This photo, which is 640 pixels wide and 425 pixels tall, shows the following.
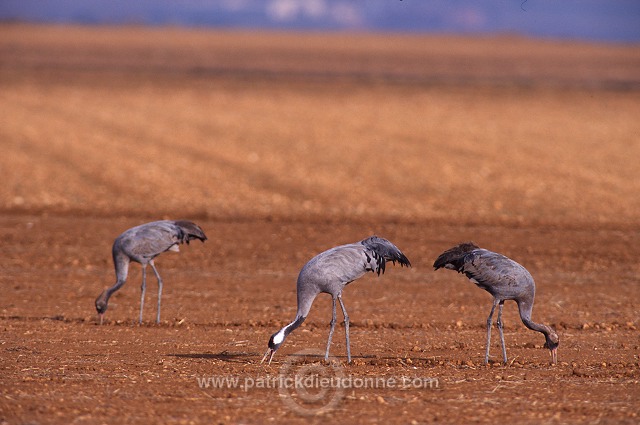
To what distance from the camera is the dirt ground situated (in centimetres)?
922

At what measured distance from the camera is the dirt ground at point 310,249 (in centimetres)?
922

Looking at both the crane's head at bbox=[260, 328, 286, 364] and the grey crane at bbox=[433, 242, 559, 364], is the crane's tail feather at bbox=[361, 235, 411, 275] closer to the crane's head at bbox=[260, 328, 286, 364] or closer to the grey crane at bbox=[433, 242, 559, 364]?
the grey crane at bbox=[433, 242, 559, 364]

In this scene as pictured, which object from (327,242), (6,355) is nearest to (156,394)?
(6,355)

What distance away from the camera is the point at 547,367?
1027 cm

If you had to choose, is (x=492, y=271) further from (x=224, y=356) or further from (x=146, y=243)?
(x=146, y=243)

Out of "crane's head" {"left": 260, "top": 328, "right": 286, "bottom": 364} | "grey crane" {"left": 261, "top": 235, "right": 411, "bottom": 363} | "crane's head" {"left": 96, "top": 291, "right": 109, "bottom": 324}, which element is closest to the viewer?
"crane's head" {"left": 260, "top": 328, "right": 286, "bottom": 364}

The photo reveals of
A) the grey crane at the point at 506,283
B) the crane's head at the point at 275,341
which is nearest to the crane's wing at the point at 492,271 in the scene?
the grey crane at the point at 506,283

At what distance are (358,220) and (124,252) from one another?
7.86m

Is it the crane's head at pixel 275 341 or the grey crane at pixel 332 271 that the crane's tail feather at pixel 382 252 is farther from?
the crane's head at pixel 275 341

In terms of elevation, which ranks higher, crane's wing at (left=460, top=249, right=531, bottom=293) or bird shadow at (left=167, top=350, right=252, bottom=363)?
crane's wing at (left=460, top=249, right=531, bottom=293)

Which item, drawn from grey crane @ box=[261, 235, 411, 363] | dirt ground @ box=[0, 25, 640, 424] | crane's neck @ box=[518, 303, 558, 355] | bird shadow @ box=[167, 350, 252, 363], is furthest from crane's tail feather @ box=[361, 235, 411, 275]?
bird shadow @ box=[167, 350, 252, 363]

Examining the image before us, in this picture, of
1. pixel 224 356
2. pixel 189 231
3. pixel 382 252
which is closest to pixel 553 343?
pixel 382 252

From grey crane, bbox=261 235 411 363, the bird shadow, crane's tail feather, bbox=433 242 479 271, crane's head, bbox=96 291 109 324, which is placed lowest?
the bird shadow

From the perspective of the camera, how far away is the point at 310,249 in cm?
1684
